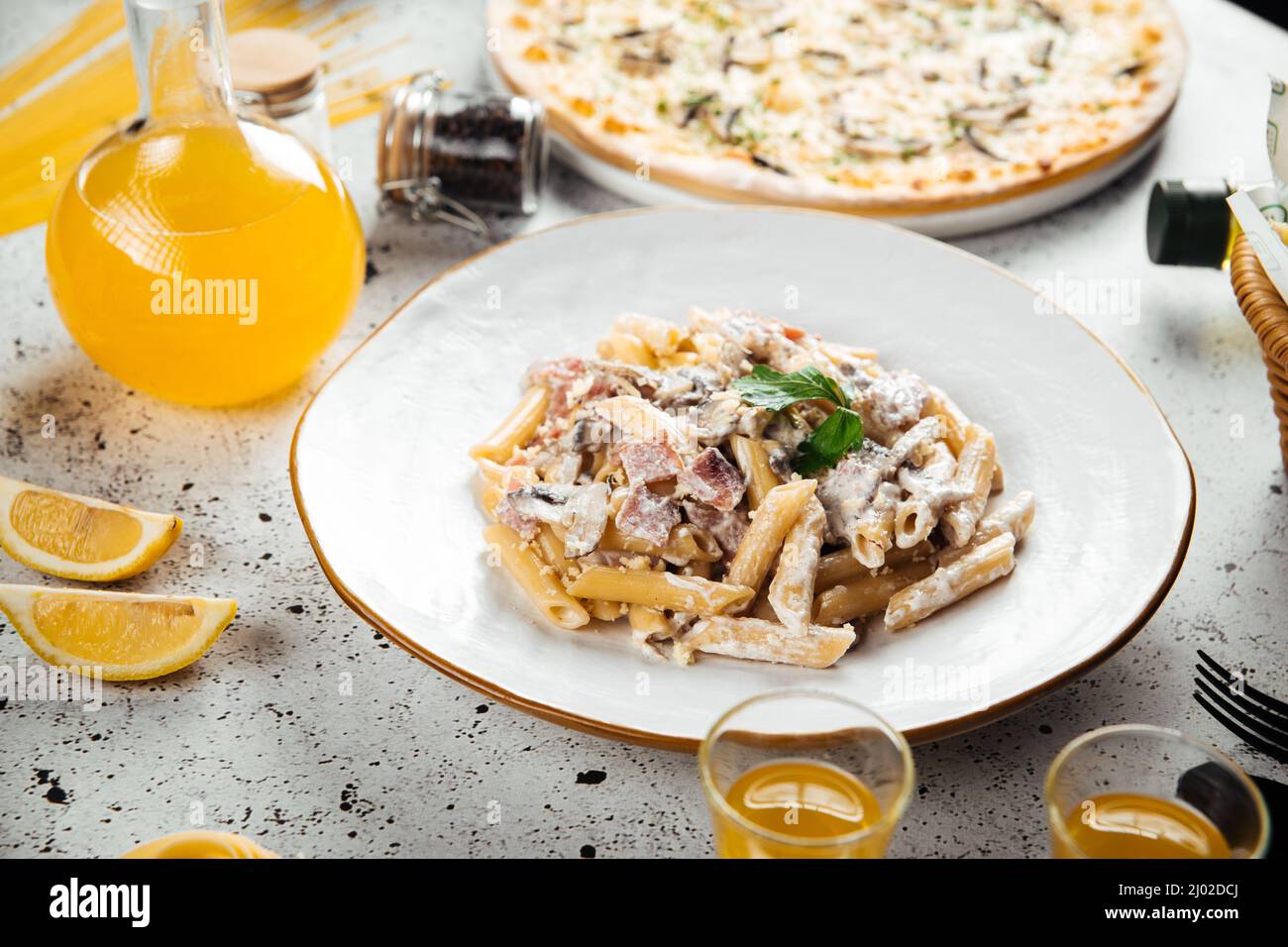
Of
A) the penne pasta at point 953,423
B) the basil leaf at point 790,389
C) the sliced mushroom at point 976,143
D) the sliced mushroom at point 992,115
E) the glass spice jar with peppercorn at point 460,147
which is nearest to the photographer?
the basil leaf at point 790,389

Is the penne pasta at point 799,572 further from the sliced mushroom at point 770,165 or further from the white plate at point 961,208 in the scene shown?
the sliced mushroom at point 770,165

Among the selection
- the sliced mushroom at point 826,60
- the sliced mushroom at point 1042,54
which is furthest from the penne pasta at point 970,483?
the sliced mushroom at point 1042,54

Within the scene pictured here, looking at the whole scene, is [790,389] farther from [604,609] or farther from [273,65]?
[273,65]

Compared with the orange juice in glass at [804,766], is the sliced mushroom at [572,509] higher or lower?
lower

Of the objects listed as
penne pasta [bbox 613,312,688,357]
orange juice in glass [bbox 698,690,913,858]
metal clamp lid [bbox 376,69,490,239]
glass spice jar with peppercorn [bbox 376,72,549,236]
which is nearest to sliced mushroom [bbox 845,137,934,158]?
glass spice jar with peppercorn [bbox 376,72,549,236]
